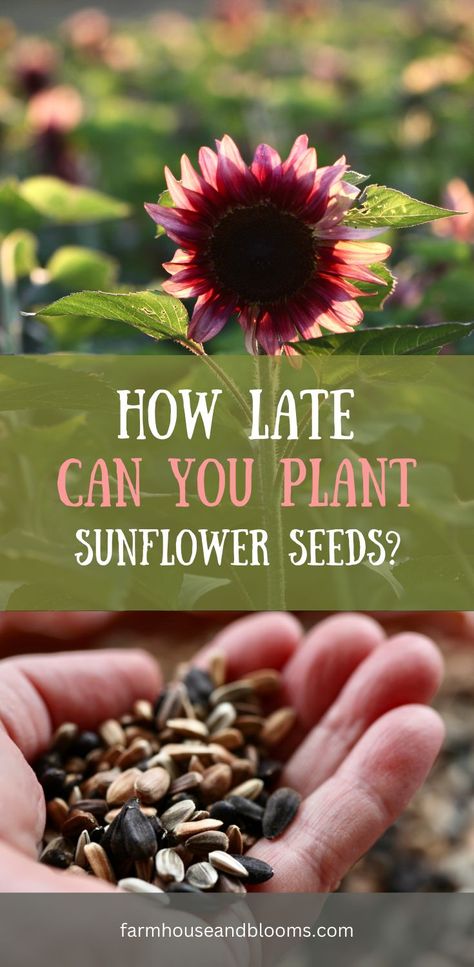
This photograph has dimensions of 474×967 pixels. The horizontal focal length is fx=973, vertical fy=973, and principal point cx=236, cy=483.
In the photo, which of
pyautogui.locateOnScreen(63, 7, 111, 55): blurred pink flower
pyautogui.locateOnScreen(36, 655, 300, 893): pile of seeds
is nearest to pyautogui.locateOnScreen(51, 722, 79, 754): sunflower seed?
pyautogui.locateOnScreen(36, 655, 300, 893): pile of seeds

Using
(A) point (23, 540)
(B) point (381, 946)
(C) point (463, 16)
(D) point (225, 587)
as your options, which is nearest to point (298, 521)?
(D) point (225, 587)

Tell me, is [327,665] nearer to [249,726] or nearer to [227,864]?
[249,726]

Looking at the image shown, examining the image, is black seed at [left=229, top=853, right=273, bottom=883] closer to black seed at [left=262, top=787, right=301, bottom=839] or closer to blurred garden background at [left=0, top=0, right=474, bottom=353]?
black seed at [left=262, top=787, right=301, bottom=839]

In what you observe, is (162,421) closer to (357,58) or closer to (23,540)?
(23,540)

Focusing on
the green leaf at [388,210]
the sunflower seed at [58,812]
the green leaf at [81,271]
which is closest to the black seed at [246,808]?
the sunflower seed at [58,812]

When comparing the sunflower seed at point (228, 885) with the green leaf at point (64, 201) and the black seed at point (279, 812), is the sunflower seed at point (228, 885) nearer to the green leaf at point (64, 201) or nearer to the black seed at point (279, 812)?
the black seed at point (279, 812)

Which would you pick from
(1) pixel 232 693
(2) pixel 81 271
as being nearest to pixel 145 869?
(1) pixel 232 693

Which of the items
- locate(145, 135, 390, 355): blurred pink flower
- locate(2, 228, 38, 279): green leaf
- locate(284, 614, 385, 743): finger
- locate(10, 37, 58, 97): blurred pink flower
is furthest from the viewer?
locate(10, 37, 58, 97): blurred pink flower
